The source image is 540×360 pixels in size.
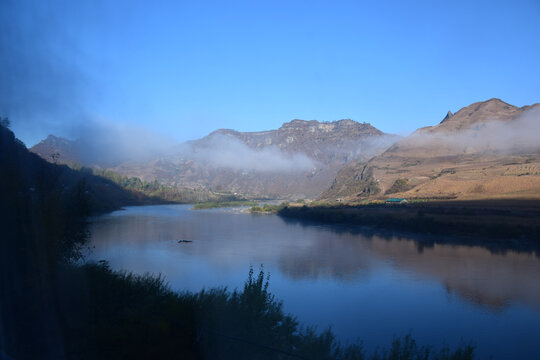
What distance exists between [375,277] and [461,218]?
453 inches

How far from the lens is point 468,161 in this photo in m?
44.4

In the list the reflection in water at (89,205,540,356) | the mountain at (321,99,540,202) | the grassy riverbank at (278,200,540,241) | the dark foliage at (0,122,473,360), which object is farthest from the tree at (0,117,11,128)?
the mountain at (321,99,540,202)

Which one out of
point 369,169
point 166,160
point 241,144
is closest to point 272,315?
point 369,169

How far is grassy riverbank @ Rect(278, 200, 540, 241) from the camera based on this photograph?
17984 millimetres

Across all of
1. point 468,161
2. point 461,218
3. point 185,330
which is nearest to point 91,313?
point 185,330

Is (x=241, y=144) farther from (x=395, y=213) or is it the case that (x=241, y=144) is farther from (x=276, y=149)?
(x=395, y=213)

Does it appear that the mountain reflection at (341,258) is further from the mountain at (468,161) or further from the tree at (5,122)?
A: the mountain at (468,161)

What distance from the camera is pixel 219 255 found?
583 inches

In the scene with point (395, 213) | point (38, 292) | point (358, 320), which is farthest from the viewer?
point (395, 213)

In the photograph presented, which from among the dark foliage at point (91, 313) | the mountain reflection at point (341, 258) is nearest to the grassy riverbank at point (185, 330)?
the dark foliage at point (91, 313)

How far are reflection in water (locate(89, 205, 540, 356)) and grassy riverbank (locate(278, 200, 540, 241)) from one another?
1766 millimetres

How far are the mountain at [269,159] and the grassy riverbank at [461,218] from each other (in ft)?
212

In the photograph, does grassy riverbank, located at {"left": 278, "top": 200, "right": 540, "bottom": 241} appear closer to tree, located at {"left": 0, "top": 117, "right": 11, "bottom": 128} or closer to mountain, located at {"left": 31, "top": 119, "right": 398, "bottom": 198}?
tree, located at {"left": 0, "top": 117, "right": 11, "bottom": 128}

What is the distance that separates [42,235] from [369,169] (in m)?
55.5
